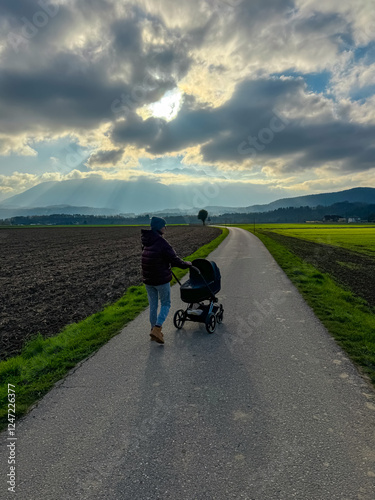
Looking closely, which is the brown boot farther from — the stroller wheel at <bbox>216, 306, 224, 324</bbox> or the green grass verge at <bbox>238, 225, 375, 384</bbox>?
the green grass verge at <bbox>238, 225, 375, 384</bbox>

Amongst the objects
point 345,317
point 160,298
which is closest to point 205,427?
point 160,298

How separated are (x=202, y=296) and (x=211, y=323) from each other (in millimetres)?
679

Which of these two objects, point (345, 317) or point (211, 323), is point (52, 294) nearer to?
point (211, 323)

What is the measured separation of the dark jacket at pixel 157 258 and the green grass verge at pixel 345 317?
12.8 feet

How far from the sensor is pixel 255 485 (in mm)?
2730

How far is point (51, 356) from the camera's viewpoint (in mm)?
5863

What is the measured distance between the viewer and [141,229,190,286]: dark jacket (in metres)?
6.18

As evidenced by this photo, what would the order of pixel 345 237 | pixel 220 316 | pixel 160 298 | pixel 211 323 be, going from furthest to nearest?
pixel 345 237, pixel 220 316, pixel 211 323, pixel 160 298

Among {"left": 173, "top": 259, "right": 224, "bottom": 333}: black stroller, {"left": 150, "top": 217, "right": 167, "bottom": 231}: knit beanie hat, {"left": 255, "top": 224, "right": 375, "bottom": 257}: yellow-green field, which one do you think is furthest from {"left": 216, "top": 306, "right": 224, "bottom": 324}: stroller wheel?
{"left": 255, "top": 224, "right": 375, "bottom": 257}: yellow-green field

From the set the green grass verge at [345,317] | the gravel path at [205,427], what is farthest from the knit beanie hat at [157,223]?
the green grass verge at [345,317]

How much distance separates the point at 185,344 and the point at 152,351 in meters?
0.76

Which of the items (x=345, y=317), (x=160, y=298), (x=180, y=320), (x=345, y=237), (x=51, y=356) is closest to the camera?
(x=51, y=356)

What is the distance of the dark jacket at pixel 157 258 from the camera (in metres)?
6.18

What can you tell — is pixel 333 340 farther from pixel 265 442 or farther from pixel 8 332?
pixel 8 332
